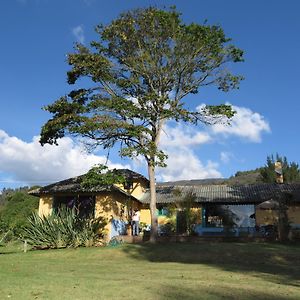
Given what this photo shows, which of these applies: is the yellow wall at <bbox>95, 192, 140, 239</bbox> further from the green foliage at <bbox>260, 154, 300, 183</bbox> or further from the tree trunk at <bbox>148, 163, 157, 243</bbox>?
the green foliage at <bbox>260, 154, 300, 183</bbox>

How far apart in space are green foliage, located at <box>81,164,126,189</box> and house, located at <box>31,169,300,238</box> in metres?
2.93

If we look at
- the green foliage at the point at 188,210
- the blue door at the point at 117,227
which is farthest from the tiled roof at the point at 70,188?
the green foliage at the point at 188,210

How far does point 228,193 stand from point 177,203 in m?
5.27

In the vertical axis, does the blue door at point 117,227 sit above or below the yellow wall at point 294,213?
below

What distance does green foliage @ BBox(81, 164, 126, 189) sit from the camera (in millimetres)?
23781

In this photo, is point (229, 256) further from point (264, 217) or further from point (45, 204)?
point (45, 204)

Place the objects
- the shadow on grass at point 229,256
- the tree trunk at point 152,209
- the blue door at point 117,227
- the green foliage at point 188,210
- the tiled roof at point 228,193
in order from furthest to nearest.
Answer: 1. the tiled roof at point 228,193
2. the green foliage at point 188,210
3. the blue door at point 117,227
4. the tree trunk at point 152,209
5. the shadow on grass at point 229,256

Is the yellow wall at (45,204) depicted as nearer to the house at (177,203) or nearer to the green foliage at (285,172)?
the house at (177,203)

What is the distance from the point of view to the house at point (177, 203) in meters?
28.1

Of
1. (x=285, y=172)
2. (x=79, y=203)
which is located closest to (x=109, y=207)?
(x=79, y=203)

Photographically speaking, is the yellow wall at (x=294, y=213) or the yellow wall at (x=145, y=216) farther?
the yellow wall at (x=145, y=216)

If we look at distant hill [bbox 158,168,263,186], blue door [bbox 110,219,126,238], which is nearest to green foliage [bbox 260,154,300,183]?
distant hill [bbox 158,168,263,186]

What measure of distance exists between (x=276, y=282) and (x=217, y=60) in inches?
695

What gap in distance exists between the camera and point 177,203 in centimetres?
3083
